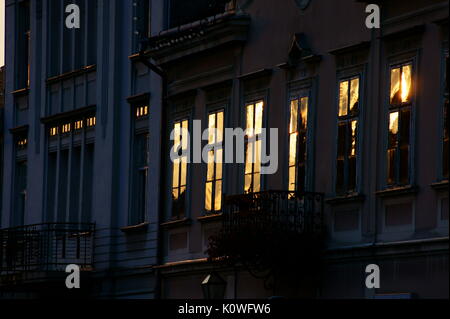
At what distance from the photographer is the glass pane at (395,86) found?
91.7 ft

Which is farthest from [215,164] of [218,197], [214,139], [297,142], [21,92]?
[21,92]

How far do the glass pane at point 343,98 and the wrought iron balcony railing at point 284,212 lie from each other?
153cm

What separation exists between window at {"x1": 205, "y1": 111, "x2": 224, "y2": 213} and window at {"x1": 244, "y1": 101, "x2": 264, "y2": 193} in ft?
3.30

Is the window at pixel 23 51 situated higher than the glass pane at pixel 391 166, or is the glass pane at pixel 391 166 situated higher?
the window at pixel 23 51

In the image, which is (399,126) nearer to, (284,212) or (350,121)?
(350,121)

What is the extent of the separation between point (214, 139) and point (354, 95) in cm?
537

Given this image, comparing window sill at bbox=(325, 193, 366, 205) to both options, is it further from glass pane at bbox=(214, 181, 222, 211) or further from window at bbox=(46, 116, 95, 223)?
window at bbox=(46, 116, 95, 223)

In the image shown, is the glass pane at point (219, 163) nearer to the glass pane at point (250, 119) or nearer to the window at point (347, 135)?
the glass pane at point (250, 119)

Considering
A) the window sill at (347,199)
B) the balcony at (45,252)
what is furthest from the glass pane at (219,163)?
the balcony at (45,252)

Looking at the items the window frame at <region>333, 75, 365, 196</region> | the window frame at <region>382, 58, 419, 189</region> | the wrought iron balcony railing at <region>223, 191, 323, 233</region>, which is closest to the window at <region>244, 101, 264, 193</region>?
the wrought iron balcony railing at <region>223, 191, 323, 233</region>

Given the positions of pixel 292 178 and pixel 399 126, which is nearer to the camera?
pixel 399 126

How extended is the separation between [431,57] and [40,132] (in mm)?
16815

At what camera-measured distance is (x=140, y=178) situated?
37625mm
